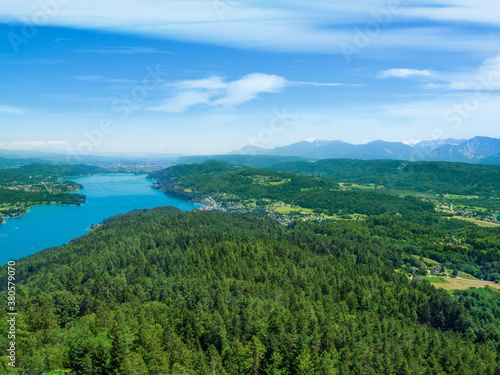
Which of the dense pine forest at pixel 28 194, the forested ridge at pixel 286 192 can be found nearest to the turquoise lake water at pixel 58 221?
the dense pine forest at pixel 28 194

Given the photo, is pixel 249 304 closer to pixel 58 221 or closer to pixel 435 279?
pixel 435 279

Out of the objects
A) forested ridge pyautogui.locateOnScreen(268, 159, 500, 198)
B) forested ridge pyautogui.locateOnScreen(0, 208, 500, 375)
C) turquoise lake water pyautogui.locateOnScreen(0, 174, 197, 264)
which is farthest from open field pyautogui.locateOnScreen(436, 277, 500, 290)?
forested ridge pyautogui.locateOnScreen(268, 159, 500, 198)

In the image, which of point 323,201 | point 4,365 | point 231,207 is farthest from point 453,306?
point 231,207

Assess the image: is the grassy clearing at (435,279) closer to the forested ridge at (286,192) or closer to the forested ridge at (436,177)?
the forested ridge at (286,192)

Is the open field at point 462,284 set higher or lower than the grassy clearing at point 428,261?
lower

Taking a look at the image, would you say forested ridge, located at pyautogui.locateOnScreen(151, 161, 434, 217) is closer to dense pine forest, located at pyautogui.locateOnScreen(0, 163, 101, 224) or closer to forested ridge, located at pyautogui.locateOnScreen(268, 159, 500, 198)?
forested ridge, located at pyautogui.locateOnScreen(268, 159, 500, 198)

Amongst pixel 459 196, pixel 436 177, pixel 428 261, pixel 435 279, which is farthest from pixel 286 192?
pixel 435 279
